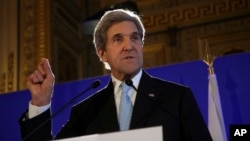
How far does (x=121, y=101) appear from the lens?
1434 millimetres

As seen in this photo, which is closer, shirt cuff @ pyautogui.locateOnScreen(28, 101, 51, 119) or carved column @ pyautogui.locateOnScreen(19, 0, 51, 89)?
shirt cuff @ pyautogui.locateOnScreen(28, 101, 51, 119)

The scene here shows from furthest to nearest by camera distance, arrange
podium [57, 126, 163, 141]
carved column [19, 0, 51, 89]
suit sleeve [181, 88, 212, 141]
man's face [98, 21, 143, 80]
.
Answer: carved column [19, 0, 51, 89]
man's face [98, 21, 143, 80]
suit sleeve [181, 88, 212, 141]
podium [57, 126, 163, 141]

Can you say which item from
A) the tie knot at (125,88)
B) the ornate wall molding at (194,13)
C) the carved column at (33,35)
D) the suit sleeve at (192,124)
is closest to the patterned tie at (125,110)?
the tie knot at (125,88)

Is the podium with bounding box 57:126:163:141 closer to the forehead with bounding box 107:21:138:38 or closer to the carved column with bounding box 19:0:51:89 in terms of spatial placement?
the forehead with bounding box 107:21:138:38

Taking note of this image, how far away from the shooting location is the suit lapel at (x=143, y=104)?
134 centimetres

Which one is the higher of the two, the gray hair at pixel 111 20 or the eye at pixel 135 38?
the gray hair at pixel 111 20

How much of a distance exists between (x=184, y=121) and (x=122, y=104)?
0.21 metres

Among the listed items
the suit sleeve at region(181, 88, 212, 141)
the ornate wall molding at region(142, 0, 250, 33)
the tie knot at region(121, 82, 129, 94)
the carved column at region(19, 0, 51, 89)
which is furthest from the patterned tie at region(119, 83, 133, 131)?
the ornate wall molding at region(142, 0, 250, 33)

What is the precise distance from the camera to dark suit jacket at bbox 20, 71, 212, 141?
1.30 metres

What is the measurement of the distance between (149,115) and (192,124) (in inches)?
5.0

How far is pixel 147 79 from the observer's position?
1.47m

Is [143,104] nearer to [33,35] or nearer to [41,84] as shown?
[41,84]

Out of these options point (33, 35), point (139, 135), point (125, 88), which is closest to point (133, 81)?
point (125, 88)

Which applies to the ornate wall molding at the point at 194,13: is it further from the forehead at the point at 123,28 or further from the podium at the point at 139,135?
the podium at the point at 139,135
